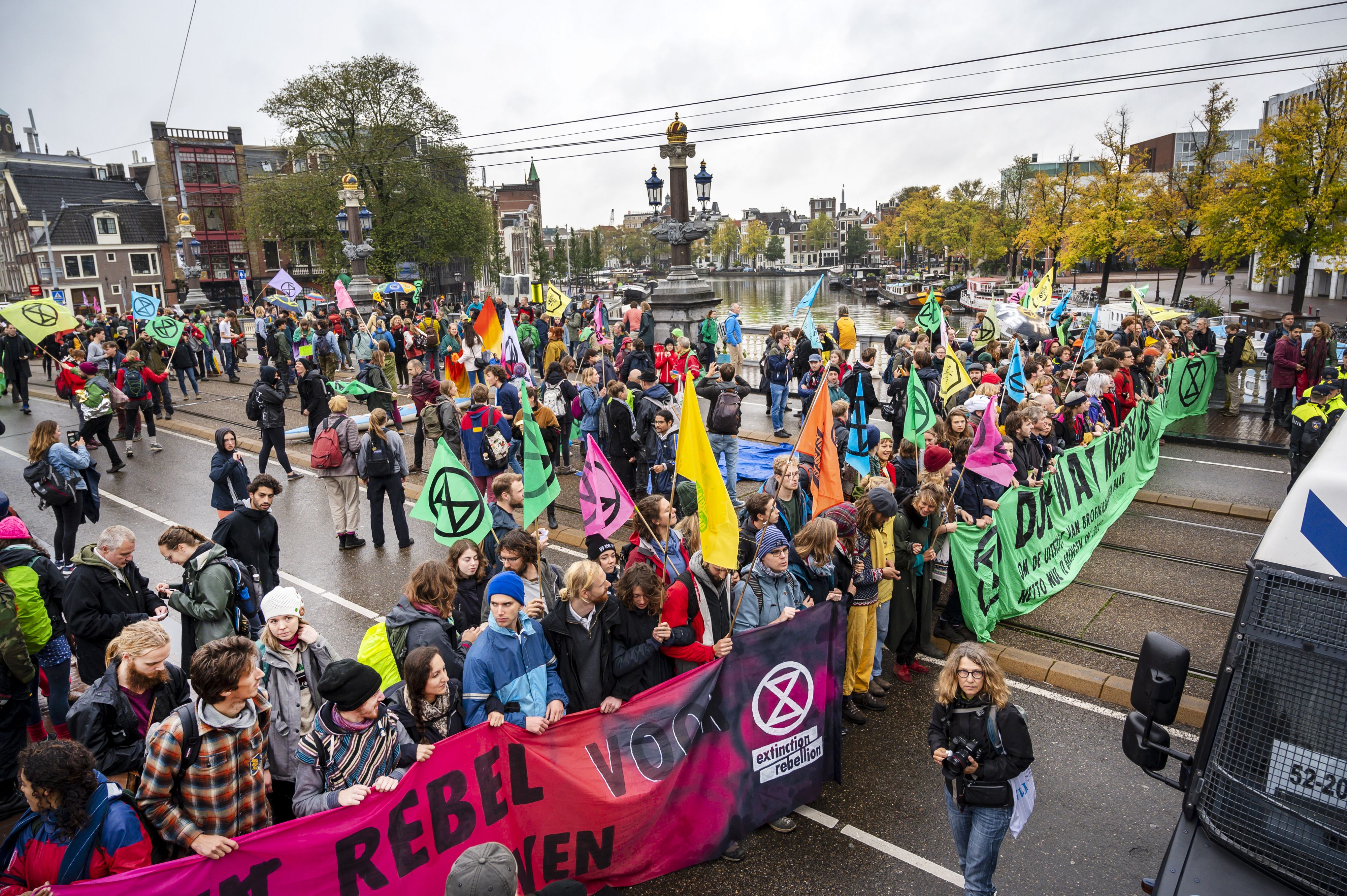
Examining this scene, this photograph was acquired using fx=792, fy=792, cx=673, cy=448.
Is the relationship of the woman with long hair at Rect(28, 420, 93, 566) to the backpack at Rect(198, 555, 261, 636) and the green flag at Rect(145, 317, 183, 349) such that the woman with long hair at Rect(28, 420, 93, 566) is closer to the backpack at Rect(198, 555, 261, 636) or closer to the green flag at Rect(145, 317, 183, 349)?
the backpack at Rect(198, 555, 261, 636)

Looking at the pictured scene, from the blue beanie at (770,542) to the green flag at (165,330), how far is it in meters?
17.4

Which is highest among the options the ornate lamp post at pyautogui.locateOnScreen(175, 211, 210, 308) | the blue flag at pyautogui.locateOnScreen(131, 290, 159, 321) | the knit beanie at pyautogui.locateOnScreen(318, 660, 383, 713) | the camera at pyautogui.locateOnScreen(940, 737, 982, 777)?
the ornate lamp post at pyautogui.locateOnScreen(175, 211, 210, 308)

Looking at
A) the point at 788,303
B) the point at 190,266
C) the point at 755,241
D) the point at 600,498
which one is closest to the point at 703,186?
the point at 600,498

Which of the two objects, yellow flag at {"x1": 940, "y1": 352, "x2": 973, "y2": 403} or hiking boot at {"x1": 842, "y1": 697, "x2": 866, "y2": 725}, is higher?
yellow flag at {"x1": 940, "y1": 352, "x2": 973, "y2": 403}

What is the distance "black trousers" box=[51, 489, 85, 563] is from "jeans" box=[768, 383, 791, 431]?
10808 millimetres

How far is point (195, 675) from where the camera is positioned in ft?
11.9

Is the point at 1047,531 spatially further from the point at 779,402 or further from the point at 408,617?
the point at 779,402

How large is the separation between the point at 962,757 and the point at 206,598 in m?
5.08

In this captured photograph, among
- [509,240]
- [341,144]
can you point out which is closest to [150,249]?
[341,144]

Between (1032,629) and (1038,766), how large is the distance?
226cm

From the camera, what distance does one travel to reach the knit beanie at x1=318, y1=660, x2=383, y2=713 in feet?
12.2

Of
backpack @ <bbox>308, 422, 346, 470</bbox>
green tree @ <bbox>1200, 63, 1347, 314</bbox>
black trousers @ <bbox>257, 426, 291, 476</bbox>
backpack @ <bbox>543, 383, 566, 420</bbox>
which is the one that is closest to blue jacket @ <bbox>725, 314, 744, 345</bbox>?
backpack @ <bbox>543, 383, 566, 420</bbox>

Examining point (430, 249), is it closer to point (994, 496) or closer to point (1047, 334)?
point (1047, 334)

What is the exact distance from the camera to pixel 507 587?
4.53 m
